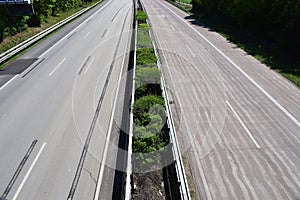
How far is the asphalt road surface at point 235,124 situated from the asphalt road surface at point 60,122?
4.14m

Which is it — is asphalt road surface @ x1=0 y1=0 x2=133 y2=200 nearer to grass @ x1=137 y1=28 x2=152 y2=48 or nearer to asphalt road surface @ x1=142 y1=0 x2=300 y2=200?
grass @ x1=137 y1=28 x2=152 y2=48

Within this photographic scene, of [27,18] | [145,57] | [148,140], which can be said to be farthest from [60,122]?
[27,18]

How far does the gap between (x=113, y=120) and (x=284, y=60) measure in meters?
18.1

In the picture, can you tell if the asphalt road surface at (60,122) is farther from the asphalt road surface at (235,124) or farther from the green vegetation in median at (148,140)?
the asphalt road surface at (235,124)

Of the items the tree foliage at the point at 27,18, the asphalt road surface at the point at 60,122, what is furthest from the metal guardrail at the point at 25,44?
the tree foliage at the point at 27,18

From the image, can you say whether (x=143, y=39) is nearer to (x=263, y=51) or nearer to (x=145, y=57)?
(x=145, y=57)

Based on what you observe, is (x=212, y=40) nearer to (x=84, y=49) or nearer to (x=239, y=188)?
(x=84, y=49)

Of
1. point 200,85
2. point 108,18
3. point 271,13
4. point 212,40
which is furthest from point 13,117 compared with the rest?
point 108,18

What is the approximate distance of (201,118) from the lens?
1526 centimetres

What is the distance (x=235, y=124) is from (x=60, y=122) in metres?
10.0

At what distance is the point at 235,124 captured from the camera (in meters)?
14.6

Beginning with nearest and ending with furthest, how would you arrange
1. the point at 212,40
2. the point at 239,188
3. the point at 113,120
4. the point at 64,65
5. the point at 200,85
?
1. the point at 239,188
2. the point at 113,120
3. the point at 200,85
4. the point at 64,65
5. the point at 212,40

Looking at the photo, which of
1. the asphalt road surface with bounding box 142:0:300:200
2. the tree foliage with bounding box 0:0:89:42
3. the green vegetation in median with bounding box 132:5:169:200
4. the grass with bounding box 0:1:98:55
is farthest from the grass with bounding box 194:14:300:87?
the tree foliage with bounding box 0:0:89:42

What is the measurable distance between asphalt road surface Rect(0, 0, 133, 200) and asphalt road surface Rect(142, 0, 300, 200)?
414 cm
